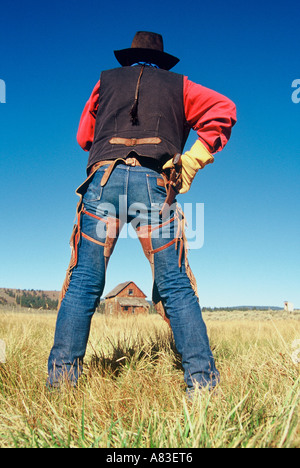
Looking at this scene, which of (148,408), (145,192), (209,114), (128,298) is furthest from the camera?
(128,298)

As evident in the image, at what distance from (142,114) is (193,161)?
51cm

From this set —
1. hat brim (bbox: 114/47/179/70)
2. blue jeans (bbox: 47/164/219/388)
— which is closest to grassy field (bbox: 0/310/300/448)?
blue jeans (bbox: 47/164/219/388)

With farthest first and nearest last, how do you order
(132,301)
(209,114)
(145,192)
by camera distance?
(132,301), (209,114), (145,192)

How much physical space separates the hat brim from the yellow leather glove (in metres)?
0.77

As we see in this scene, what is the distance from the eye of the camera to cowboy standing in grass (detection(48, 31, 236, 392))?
2.16 m

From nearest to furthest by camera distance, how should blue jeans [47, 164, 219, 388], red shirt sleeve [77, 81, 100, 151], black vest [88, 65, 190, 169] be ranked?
blue jeans [47, 164, 219, 388]
black vest [88, 65, 190, 169]
red shirt sleeve [77, 81, 100, 151]

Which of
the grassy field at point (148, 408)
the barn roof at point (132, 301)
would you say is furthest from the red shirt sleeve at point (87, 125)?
the barn roof at point (132, 301)

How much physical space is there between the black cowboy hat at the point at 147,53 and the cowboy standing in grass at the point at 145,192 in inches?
0.6

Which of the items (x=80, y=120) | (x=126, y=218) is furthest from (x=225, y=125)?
(x=80, y=120)

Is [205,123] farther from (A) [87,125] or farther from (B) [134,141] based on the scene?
(A) [87,125]

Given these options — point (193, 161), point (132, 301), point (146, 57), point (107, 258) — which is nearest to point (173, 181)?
point (193, 161)

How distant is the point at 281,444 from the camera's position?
1168 mm

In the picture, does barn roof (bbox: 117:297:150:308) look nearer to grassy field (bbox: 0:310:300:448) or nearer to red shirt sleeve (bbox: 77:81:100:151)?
grassy field (bbox: 0:310:300:448)

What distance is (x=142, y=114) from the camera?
2.44 meters
